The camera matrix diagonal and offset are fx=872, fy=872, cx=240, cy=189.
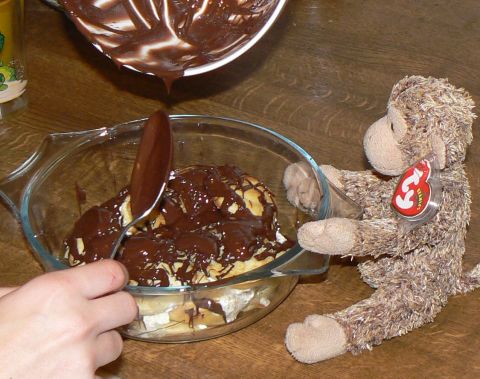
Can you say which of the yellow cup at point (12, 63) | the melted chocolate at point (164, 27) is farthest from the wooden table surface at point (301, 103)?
the melted chocolate at point (164, 27)

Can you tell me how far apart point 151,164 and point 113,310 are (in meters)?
0.28

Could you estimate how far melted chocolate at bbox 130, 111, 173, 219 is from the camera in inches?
44.9

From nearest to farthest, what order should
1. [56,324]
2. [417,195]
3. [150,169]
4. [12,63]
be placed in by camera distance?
[56,324] → [417,195] → [150,169] → [12,63]

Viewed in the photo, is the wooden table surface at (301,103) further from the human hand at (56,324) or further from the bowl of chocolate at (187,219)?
the human hand at (56,324)

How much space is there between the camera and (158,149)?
1.16m

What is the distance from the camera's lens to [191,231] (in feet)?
3.96

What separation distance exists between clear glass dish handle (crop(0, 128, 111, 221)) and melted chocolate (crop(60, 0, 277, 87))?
0.43 feet

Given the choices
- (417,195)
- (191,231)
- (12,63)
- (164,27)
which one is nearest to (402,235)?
(417,195)

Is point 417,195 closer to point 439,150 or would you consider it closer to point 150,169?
point 439,150

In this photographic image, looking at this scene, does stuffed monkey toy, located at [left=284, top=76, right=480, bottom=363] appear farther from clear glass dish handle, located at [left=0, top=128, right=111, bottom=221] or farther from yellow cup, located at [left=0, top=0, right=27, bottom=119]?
yellow cup, located at [left=0, top=0, right=27, bottom=119]

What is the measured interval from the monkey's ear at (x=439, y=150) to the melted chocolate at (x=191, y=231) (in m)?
0.24

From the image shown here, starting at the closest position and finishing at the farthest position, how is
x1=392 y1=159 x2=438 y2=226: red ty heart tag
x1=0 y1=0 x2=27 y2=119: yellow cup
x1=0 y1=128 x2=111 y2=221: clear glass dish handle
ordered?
x1=392 y1=159 x2=438 y2=226: red ty heart tag, x1=0 y1=128 x2=111 y2=221: clear glass dish handle, x1=0 y1=0 x2=27 y2=119: yellow cup

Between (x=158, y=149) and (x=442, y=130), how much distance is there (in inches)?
14.6

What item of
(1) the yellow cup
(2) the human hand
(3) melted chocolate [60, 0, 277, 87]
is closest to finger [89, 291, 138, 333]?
(2) the human hand
